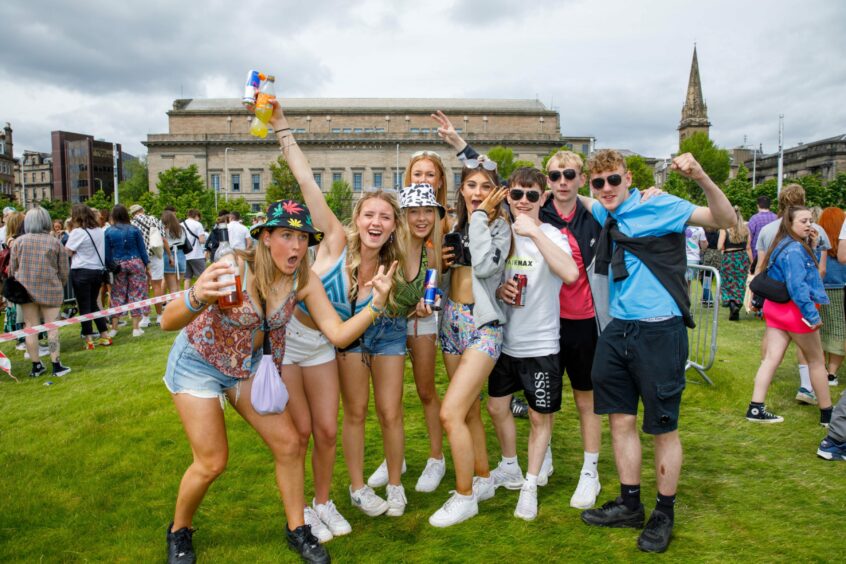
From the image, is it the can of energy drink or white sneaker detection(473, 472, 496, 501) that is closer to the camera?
the can of energy drink

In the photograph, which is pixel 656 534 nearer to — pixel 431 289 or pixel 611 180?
pixel 431 289

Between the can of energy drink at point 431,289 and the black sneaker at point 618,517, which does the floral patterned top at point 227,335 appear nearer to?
the can of energy drink at point 431,289


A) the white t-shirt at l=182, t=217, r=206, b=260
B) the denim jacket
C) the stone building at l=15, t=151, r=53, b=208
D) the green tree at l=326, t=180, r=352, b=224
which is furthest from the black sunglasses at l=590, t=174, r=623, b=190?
the stone building at l=15, t=151, r=53, b=208

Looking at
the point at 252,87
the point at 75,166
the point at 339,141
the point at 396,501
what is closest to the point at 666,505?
the point at 396,501

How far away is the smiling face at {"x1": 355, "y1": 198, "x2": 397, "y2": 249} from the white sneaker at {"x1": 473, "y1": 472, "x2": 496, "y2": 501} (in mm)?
1801

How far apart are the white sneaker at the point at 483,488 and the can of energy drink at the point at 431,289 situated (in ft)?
4.72

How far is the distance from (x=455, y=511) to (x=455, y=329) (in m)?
1.16

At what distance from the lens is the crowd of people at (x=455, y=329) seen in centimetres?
311

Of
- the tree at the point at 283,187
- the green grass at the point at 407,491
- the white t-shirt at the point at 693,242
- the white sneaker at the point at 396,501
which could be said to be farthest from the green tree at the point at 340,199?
the white sneaker at the point at 396,501

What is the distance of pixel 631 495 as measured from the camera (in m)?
3.67

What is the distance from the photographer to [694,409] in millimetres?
6180

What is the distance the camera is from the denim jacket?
534 cm

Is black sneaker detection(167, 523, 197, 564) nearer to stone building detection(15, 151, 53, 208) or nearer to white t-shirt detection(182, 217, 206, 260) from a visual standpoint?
white t-shirt detection(182, 217, 206, 260)

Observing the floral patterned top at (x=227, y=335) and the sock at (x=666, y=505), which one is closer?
the floral patterned top at (x=227, y=335)
